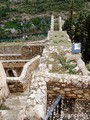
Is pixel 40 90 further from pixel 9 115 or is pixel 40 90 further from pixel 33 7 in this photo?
pixel 33 7

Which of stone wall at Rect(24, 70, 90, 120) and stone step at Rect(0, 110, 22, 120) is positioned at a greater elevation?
stone wall at Rect(24, 70, 90, 120)

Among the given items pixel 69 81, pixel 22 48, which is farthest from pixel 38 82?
pixel 22 48

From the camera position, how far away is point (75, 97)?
6.19 metres

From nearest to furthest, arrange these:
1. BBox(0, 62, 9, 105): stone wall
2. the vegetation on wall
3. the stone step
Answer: the stone step → BBox(0, 62, 9, 105): stone wall → the vegetation on wall

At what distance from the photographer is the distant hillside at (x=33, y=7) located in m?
49.0

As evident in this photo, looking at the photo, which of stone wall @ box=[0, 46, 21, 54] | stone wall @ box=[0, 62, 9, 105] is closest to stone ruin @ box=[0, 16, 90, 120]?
stone wall @ box=[0, 62, 9, 105]

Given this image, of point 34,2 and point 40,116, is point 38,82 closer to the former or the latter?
point 40,116

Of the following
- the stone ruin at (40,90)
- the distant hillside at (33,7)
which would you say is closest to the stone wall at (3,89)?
the stone ruin at (40,90)

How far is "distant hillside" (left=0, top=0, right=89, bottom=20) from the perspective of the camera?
4901 cm

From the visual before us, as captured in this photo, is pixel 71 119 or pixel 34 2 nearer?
pixel 71 119

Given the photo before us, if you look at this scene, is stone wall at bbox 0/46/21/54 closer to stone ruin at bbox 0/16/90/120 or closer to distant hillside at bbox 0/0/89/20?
stone ruin at bbox 0/16/90/120

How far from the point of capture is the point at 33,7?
5159 centimetres

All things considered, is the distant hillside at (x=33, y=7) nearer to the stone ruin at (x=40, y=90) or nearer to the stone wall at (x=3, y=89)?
the stone ruin at (x=40, y=90)

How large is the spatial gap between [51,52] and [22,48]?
481 centimetres
